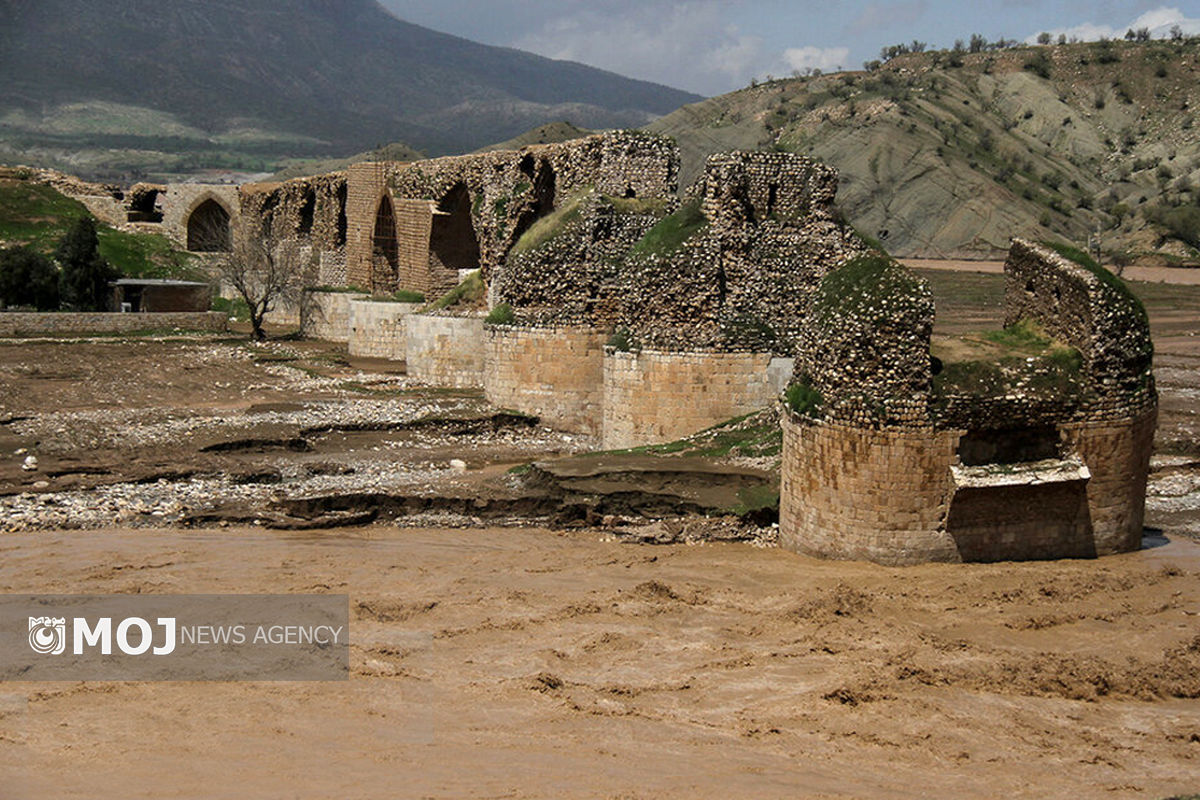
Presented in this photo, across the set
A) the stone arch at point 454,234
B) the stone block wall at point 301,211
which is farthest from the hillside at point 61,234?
the stone arch at point 454,234

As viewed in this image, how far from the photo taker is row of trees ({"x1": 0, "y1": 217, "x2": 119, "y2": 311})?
111 feet

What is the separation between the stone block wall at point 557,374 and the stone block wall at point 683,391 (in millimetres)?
2293

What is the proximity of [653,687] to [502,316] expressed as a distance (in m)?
12.3

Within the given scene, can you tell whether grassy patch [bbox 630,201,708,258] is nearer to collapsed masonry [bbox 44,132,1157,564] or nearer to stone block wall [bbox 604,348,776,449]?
collapsed masonry [bbox 44,132,1157,564]

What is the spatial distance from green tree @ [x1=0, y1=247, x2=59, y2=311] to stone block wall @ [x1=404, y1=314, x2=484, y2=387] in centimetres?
1505

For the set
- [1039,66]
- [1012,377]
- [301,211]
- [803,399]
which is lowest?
[803,399]

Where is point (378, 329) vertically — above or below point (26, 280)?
below

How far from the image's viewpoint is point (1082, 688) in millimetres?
9211

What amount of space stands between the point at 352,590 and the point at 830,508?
444 centimetres

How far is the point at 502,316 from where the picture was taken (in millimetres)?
20844

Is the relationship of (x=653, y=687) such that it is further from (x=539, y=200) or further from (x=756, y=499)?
(x=539, y=200)

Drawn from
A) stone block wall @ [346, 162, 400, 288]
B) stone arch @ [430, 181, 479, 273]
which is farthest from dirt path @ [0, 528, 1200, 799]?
stone block wall @ [346, 162, 400, 288]

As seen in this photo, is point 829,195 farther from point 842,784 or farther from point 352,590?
point 842,784

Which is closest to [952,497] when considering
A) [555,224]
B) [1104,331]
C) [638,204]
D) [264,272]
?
[1104,331]
